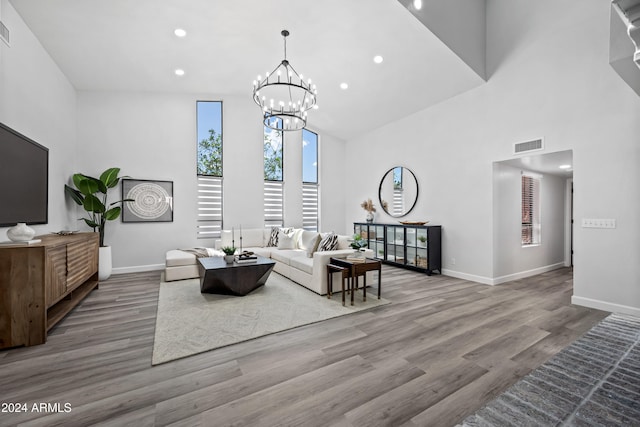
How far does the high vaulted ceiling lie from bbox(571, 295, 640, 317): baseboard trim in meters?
3.62

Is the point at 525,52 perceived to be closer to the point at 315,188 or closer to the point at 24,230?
the point at 315,188

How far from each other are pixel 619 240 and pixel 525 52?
2958mm

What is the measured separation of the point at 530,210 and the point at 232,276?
5709mm

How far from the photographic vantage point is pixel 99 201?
5.05 meters

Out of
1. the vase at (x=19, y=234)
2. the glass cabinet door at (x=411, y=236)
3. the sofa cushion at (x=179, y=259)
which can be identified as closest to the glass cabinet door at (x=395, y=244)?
the glass cabinet door at (x=411, y=236)

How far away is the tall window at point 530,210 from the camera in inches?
215

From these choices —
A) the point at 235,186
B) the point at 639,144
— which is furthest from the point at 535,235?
the point at 235,186

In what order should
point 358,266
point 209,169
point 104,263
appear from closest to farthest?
1. point 358,266
2. point 104,263
3. point 209,169

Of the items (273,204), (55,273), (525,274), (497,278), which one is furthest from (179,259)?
(525,274)

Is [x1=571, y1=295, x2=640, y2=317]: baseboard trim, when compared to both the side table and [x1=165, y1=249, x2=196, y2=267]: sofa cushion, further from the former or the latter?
[x1=165, y1=249, x2=196, y2=267]: sofa cushion

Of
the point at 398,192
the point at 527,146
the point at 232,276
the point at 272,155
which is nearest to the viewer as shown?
the point at 232,276

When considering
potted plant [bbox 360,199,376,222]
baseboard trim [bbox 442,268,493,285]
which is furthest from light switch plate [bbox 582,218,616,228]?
potted plant [bbox 360,199,376,222]

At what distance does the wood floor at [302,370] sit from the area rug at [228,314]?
131mm

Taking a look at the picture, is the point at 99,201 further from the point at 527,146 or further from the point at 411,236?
the point at 527,146
